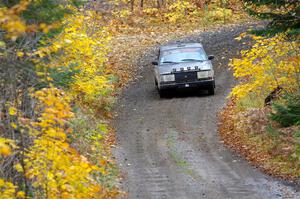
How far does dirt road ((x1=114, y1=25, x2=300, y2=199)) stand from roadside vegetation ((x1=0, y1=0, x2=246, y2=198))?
68 cm

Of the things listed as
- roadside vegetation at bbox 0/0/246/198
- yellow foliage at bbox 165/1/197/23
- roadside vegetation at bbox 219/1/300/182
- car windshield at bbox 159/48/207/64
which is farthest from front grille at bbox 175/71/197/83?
yellow foliage at bbox 165/1/197/23

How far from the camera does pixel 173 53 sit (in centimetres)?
2119

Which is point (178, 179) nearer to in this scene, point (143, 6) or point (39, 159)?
point (39, 159)

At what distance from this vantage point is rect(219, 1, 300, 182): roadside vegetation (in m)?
13.0

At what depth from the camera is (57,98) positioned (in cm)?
689

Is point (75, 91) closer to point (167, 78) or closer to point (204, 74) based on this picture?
point (167, 78)

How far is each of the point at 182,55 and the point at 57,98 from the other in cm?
1443

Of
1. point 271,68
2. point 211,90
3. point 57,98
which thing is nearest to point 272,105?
point 271,68

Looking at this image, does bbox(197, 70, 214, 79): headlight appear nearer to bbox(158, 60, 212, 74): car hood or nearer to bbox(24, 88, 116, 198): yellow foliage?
bbox(158, 60, 212, 74): car hood

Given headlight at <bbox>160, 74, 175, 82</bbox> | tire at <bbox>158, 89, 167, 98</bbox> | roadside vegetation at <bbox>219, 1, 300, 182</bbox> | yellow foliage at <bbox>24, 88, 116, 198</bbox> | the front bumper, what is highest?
yellow foliage at <bbox>24, 88, 116, 198</bbox>

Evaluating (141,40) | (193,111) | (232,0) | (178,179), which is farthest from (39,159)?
(232,0)

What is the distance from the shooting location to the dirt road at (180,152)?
12250 millimetres

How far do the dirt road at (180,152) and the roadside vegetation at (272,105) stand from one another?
525mm

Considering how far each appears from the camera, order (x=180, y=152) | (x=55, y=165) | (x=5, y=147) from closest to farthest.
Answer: (x=5, y=147), (x=55, y=165), (x=180, y=152)
